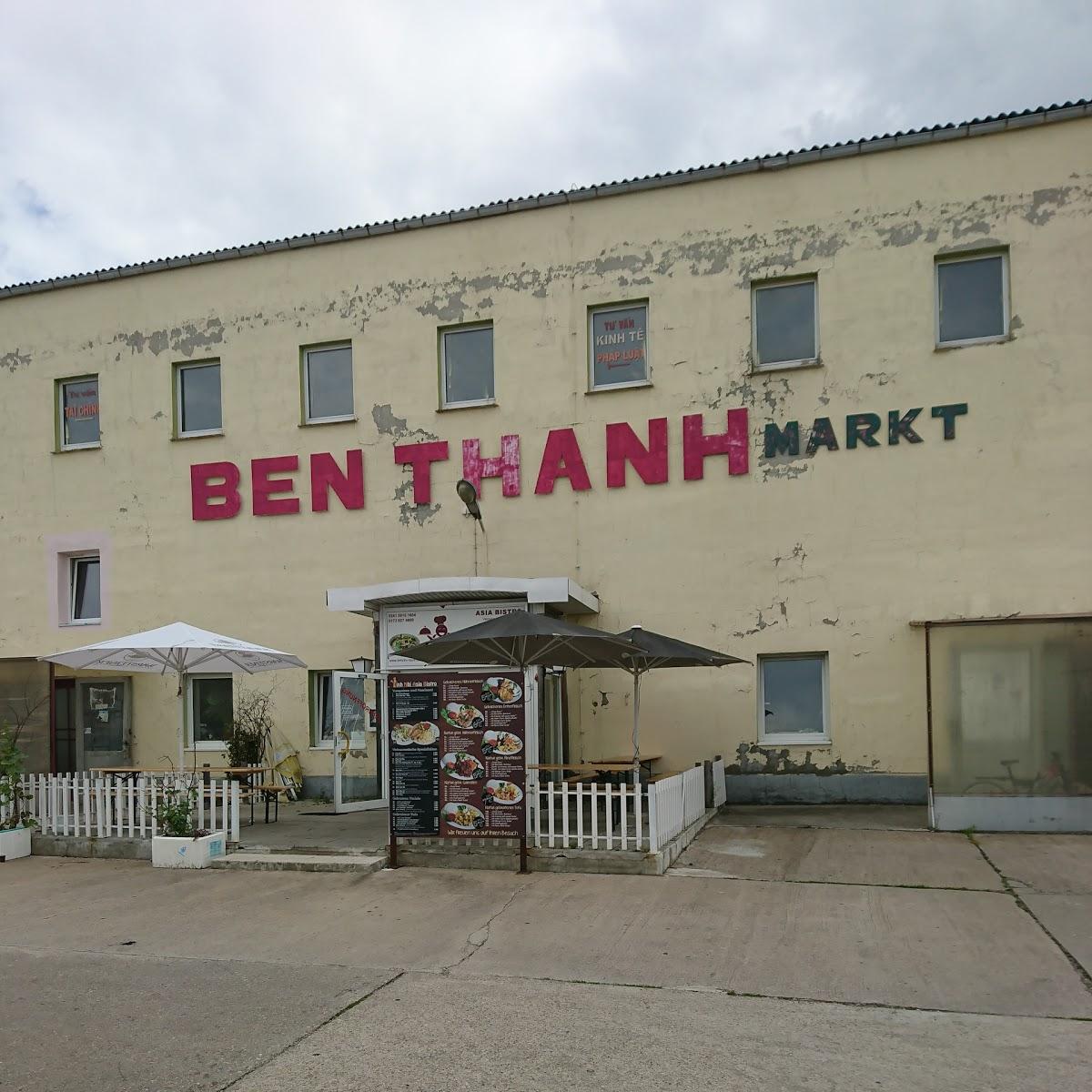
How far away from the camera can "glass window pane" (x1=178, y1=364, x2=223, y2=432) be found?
16844 mm

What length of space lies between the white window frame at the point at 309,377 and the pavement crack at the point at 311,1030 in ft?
34.4

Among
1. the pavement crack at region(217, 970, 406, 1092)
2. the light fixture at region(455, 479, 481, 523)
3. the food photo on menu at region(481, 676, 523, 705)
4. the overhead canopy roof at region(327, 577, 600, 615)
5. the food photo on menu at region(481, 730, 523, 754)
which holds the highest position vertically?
the light fixture at region(455, 479, 481, 523)

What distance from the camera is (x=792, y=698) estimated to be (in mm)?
13922

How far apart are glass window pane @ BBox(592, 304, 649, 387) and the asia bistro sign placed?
814 millimetres

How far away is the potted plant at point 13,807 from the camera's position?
38.1 ft

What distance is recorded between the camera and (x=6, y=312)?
17984 millimetres

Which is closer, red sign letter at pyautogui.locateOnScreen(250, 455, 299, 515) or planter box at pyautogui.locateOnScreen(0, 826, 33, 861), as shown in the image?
planter box at pyautogui.locateOnScreen(0, 826, 33, 861)

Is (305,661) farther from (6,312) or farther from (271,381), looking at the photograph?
(6,312)

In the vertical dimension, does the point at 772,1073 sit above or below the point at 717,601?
below

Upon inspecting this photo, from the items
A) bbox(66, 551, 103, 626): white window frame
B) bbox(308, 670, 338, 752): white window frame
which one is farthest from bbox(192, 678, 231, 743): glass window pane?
bbox(66, 551, 103, 626): white window frame

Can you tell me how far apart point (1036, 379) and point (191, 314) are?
40.8ft

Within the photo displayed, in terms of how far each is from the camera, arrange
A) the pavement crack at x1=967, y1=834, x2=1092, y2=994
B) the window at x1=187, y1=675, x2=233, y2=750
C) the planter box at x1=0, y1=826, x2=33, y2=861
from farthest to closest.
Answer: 1. the window at x1=187, y1=675, x2=233, y2=750
2. the planter box at x1=0, y1=826, x2=33, y2=861
3. the pavement crack at x1=967, y1=834, x2=1092, y2=994

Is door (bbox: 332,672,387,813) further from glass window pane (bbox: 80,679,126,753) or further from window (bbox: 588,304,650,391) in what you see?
window (bbox: 588,304,650,391)

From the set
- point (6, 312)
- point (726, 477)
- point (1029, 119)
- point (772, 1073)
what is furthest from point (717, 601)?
point (6, 312)
